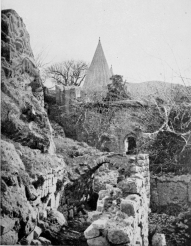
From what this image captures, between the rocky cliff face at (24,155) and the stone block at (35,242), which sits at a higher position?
the rocky cliff face at (24,155)

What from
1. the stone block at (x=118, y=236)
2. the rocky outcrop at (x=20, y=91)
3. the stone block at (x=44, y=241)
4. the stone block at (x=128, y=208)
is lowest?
the stone block at (x=44, y=241)

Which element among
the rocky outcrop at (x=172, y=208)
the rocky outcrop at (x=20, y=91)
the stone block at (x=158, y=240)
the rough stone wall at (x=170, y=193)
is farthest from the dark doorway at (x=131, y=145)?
the stone block at (x=158, y=240)

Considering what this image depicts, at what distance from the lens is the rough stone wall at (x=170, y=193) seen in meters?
8.44

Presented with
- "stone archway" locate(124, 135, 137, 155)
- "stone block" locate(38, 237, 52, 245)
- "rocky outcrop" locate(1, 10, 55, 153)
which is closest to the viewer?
"stone block" locate(38, 237, 52, 245)

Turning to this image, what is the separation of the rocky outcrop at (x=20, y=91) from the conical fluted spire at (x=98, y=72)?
1.66 metres

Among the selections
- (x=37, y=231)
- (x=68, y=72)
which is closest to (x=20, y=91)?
(x=68, y=72)

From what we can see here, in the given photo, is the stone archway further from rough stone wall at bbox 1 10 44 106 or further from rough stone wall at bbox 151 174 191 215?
rough stone wall at bbox 1 10 44 106

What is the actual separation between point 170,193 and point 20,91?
257 inches

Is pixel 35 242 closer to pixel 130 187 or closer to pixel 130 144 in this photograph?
pixel 130 187

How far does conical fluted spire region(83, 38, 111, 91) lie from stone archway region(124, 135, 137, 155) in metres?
2.73

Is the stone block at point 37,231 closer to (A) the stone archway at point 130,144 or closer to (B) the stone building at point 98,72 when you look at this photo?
(B) the stone building at point 98,72

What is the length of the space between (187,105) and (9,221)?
6.44 m

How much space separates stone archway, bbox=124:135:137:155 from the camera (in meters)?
10.2

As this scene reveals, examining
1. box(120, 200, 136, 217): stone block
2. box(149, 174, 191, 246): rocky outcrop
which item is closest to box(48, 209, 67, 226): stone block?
box(149, 174, 191, 246): rocky outcrop
